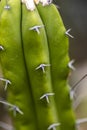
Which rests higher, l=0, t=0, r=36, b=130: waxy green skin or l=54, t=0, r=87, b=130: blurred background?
l=0, t=0, r=36, b=130: waxy green skin

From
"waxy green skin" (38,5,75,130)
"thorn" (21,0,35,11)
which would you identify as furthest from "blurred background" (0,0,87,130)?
"thorn" (21,0,35,11)

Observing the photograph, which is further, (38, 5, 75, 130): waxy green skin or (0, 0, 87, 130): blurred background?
(0, 0, 87, 130): blurred background

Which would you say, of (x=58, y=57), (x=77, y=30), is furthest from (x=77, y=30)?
(x=58, y=57)

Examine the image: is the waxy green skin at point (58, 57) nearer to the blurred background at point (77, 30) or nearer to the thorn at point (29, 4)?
the thorn at point (29, 4)

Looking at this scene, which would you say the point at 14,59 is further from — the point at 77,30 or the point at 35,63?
the point at 77,30

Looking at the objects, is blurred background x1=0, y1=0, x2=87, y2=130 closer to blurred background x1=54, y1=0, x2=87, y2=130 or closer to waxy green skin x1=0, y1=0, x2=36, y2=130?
blurred background x1=54, y1=0, x2=87, y2=130

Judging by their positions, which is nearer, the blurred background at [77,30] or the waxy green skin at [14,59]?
the waxy green skin at [14,59]

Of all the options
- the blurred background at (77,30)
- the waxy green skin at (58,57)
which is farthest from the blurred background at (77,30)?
the waxy green skin at (58,57)

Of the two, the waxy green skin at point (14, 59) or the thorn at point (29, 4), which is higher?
the thorn at point (29, 4)

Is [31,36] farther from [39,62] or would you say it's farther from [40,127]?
[40,127]

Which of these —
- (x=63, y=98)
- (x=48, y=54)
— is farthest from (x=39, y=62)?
(x=63, y=98)
